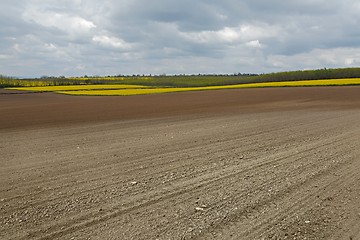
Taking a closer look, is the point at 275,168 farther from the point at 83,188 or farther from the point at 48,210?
the point at 48,210

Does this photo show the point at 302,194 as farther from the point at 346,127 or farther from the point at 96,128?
the point at 96,128

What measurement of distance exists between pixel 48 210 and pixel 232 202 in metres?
3.56

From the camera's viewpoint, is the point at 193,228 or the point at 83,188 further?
the point at 83,188

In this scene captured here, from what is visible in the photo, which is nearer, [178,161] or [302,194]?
[302,194]

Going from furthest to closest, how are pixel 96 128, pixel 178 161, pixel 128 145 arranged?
1. pixel 96 128
2. pixel 128 145
3. pixel 178 161

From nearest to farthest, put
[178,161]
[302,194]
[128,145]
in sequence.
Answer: [302,194]
[178,161]
[128,145]

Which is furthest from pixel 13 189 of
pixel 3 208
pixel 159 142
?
pixel 159 142

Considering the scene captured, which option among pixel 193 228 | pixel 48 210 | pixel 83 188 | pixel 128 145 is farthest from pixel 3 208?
pixel 128 145

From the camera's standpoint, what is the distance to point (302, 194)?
6.75 meters

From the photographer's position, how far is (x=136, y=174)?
8.32 m

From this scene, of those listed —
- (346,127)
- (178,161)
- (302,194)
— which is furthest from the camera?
(346,127)

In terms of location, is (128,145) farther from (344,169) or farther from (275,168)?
(344,169)

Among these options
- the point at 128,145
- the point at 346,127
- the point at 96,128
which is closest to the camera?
the point at 128,145

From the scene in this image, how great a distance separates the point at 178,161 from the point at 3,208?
4649mm
